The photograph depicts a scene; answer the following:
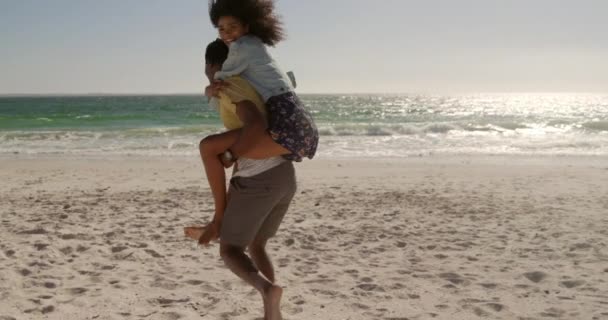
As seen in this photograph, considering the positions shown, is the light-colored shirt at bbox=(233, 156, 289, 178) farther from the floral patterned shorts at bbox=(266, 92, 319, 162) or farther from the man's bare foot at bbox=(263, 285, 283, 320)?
the man's bare foot at bbox=(263, 285, 283, 320)

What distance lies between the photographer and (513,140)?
20.4 metres

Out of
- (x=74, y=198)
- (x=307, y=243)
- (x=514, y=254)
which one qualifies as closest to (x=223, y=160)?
(x=307, y=243)

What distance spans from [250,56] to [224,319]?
184cm

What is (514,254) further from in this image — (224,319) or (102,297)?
(102,297)

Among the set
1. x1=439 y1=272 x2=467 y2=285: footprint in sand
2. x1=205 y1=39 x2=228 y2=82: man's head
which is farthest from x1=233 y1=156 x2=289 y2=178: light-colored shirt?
x1=439 y1=272 x2=467 y2=285: footprint in sand

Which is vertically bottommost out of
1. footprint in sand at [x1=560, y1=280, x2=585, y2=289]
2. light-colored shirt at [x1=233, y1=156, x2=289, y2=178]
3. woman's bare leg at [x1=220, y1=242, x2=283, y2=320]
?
footprint in sand at [x1=560, y1=280, x2=585, y2=289]

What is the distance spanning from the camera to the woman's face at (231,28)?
2193 millimetres

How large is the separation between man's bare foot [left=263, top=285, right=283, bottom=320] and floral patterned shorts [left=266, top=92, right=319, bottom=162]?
67cm

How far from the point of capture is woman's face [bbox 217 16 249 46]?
2.19m

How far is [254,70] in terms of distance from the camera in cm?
209

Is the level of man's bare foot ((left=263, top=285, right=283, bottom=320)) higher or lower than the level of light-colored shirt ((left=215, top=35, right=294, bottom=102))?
lower

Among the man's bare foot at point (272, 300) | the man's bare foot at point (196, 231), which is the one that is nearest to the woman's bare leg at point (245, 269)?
the man's bare foot at point (272, 300)

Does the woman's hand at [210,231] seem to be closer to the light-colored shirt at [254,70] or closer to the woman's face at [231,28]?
the light-colored shirt at [254,70]

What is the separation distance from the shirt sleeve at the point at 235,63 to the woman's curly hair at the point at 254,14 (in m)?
0.15
